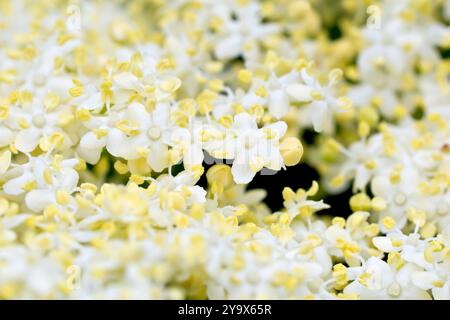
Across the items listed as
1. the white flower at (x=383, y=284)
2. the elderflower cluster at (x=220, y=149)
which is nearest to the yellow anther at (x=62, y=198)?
the elderflower cluster at (x=220, y=149)

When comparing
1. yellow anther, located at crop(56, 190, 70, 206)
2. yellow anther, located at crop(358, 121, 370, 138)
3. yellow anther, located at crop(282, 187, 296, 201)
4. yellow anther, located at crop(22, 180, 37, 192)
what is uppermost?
yellow anther, located at crop(358, 121, 370, 138)

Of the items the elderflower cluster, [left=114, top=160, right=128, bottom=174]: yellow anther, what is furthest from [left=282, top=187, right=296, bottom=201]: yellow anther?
[left=114, top=160, right=128, bottom=174]: yellow anther

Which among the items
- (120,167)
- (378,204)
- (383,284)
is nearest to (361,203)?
(378,204)

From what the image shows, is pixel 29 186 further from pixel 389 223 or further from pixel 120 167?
pixel 389 223

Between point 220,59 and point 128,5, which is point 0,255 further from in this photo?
point 128,5

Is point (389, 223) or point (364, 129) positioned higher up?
point (364, 129)

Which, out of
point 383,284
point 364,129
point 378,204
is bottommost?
point 383,284

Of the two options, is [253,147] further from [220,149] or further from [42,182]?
[42,182]

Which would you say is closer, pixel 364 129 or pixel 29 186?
pixel 29 186

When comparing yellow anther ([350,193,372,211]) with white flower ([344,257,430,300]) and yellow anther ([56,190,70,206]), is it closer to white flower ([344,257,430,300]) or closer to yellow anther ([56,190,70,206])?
white flower ([344,257,430,300])
